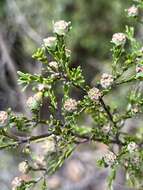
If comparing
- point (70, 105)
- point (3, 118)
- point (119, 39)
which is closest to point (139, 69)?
point (119, 39)

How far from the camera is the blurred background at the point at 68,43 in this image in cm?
358

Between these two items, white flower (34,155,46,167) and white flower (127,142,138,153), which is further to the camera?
white flower (34,155,46,167)

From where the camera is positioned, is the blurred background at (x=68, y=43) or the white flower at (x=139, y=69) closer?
the white flower at (x=139, y=69)

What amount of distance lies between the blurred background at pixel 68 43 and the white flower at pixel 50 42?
7.03 feet

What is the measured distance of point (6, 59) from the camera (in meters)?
3.47

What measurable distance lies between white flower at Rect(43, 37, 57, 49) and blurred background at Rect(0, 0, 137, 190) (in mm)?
2143

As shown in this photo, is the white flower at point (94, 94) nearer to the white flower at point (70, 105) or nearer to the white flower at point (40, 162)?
the white flower at point (70, 105)

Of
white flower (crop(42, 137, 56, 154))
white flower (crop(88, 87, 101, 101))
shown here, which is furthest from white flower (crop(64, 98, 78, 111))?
white flower (crop(42, 137, 56, 154))

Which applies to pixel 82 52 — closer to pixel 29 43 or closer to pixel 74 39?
pixel 74 39

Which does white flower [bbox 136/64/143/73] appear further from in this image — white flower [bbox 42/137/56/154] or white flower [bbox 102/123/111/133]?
white flower [bbox 42/137/56/154]

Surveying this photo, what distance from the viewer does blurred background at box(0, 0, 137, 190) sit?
358 cm

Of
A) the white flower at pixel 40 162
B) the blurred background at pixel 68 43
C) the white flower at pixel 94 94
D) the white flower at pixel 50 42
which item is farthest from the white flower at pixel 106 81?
the blurred background at pixel 68 43

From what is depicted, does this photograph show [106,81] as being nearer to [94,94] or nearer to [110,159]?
[94,94]

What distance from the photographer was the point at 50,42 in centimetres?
128
